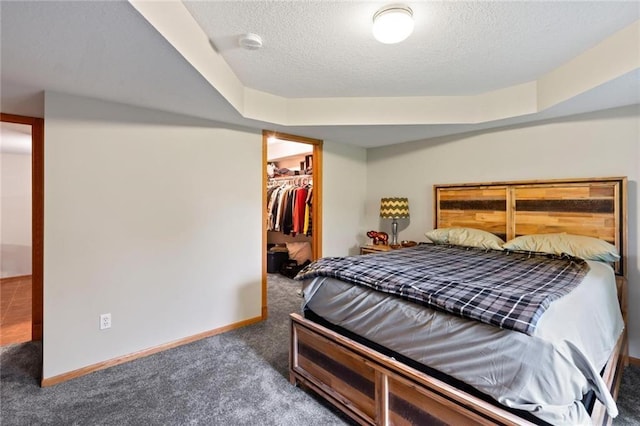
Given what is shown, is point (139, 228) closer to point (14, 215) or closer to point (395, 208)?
point (395, 208)

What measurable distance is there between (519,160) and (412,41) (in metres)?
1.85

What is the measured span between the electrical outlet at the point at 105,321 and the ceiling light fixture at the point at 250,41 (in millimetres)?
2258

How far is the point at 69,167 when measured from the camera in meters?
2.14

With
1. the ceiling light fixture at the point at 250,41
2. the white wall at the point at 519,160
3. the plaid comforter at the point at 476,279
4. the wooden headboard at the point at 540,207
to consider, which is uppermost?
the ceiling light fixture at the point at 250,41

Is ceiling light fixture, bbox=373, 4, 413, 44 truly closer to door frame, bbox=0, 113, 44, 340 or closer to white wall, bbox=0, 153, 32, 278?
door frame, bbox=0, 113, 44, 340

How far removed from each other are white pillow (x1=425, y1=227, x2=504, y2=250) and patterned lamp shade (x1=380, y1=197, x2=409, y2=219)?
49 cm

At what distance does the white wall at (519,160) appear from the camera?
2.37 meters

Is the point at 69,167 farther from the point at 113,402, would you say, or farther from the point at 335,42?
the point at 335,42

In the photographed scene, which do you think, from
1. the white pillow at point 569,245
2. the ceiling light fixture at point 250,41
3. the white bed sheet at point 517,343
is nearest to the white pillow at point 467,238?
the white pillow at point 569,245

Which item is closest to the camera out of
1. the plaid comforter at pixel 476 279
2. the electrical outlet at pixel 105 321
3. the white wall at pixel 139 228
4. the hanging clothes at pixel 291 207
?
the plaid comforter at pixel 476 279

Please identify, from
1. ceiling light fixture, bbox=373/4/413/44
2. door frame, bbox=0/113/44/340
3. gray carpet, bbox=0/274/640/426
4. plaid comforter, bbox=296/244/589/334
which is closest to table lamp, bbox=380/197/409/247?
plaid comforter, bbox=296/244/589/334

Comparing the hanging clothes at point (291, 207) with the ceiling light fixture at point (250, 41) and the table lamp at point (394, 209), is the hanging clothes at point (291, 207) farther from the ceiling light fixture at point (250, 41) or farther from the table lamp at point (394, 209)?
the ceiling light fixture at point (250, 41)

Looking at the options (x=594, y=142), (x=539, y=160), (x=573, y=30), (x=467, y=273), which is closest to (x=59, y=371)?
(x=467, y=273)

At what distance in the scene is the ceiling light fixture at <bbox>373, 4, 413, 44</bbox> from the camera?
1.55 metres
